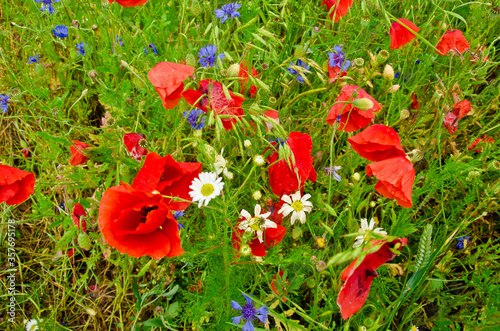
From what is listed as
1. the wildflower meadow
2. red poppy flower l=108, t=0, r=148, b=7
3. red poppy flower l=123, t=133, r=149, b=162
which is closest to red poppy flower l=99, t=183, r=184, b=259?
the wildflower meadow

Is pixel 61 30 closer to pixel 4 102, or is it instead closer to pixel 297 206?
pixel 4 102

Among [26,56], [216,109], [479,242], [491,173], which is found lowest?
[479,242]

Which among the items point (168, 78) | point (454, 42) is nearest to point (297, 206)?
point (168, 78)

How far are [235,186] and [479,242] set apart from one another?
1178 millimetres

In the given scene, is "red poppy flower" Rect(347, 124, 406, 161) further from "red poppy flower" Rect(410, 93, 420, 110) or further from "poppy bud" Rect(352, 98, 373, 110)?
"red poppy flower" Rect(410, 93, 420, 110)

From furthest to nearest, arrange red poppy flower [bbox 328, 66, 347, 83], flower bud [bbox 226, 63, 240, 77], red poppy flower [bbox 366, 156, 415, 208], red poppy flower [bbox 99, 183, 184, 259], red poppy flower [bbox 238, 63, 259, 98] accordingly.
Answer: red poppy flower [bbox 328, 66, 347, 83] → red poppy flower [bbox 238, 63, 259, 98] → flower bud [bbox 226, 63, 240, 77] → red poppy flower [bbox 366, 156, 415, 208] → red poppy flower [bbox 99, 183, 184, 259]

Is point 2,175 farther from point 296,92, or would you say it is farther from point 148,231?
point 296,92

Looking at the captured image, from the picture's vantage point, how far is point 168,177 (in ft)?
3.50

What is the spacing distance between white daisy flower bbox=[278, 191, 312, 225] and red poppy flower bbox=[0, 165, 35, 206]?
0.88m

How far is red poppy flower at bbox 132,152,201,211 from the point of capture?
37.4 inches

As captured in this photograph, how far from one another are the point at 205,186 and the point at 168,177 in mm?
161

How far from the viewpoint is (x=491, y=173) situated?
5.02 ft

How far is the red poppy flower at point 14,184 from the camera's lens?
1.07 meters

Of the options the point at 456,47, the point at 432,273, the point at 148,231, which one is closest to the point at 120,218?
the point at 148,231
